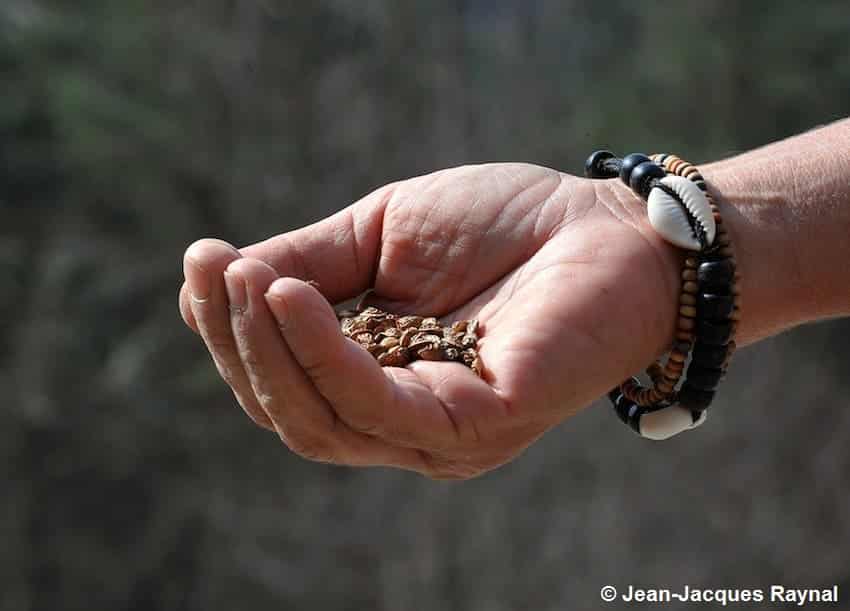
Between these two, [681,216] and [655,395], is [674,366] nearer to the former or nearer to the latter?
[655,395]

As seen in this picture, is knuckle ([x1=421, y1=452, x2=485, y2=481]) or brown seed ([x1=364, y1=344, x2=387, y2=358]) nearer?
knuckle ([x1=421, y1=452, x2=485, y2=481])

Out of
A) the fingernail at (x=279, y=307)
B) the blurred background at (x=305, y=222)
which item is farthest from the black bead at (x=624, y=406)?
the blurred background at (x=305, y=222)

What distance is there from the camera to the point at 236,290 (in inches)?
63.7

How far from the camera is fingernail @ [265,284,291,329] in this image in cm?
158

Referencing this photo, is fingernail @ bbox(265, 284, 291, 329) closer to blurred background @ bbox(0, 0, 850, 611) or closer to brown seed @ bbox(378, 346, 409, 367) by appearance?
brown seed @ bbox(378, 346, 409, 367)

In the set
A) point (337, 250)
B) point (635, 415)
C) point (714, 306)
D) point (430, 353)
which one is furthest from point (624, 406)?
point (337, 250)

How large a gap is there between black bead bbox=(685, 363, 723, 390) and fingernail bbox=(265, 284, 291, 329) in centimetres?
70

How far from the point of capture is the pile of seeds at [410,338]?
183 centimetres

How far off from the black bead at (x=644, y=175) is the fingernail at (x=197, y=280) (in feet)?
2.52

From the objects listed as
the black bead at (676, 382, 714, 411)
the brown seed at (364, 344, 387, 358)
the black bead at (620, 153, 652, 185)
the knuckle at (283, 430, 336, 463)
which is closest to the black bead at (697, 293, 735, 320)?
the black bead at (676, 382, 714, 411)

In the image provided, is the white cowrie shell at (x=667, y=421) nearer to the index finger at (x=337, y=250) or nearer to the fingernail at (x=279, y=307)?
the index finger at (x=337, y=250)

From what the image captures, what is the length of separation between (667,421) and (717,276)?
0.26m

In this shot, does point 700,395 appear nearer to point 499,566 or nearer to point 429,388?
point 429,388

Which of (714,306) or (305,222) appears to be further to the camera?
(305,222)
